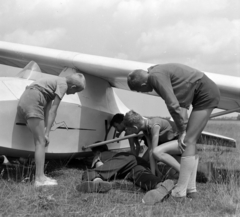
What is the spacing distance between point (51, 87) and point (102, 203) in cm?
185

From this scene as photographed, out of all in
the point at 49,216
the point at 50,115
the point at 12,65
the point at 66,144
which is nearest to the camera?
the point at 49,216

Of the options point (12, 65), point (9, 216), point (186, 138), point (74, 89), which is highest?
point (12, 65)

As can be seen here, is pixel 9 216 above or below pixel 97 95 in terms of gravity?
below

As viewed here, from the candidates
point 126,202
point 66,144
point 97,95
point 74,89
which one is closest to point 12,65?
point 97,95

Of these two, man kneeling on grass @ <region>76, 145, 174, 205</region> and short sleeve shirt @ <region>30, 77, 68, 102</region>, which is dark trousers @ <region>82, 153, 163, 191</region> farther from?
short sleeve shirt @ <region>30, 77, 68, 102</region>

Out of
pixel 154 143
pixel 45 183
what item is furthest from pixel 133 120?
pixel 45 183

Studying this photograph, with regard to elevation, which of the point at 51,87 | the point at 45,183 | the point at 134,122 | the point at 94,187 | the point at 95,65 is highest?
the point at 95,65

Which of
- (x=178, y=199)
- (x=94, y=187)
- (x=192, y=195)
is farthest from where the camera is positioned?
(x=94, y=187)

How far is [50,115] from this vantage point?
426 centimetres

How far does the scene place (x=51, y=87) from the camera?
Answer: 438 cm

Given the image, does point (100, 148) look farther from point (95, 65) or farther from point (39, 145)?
point (39, 145)

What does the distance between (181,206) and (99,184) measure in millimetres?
1021

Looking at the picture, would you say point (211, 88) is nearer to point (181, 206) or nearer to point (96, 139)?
point (181, 206)

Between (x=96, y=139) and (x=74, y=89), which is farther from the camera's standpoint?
(x=96, y=139)
